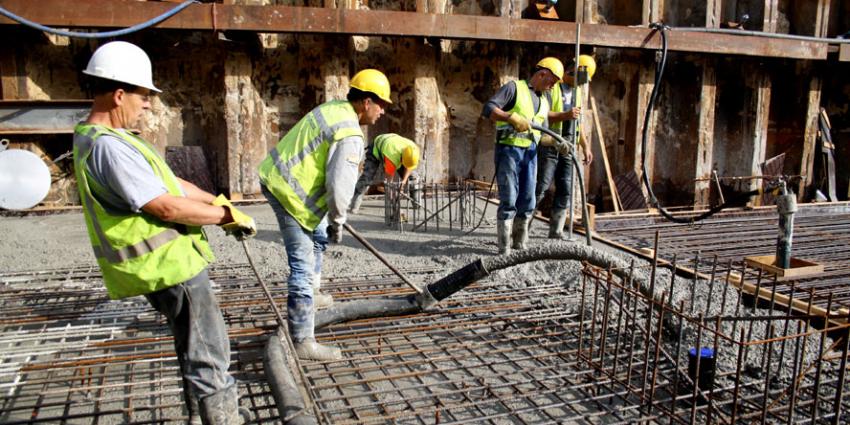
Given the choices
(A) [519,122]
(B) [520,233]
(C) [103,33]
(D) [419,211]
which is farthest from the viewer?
(D) [419,211]

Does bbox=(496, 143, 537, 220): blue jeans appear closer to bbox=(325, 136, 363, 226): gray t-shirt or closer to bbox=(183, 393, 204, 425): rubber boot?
bbox=(325, 136, 363, 226): gray t-shirt

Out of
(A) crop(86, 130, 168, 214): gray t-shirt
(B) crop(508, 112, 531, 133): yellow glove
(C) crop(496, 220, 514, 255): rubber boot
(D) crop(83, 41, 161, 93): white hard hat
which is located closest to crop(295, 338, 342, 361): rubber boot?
(A) crop(86, 130, 168, 214): gray t-shirt

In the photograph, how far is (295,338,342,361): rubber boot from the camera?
3.13 metres

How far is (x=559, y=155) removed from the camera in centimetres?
605

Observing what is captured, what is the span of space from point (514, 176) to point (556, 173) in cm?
106

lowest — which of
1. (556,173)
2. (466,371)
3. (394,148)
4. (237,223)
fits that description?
(466,371)

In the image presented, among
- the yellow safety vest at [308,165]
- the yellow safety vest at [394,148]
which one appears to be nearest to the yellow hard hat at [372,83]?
the yellow safety vest at [308,165]

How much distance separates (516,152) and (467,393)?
109 inches

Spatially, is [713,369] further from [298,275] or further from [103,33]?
[103,33]

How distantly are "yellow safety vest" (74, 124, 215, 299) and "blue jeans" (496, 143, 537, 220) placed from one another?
3.37 m

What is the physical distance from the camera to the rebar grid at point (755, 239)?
4707 mm

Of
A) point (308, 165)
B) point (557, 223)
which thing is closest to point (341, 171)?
point (308, 165)

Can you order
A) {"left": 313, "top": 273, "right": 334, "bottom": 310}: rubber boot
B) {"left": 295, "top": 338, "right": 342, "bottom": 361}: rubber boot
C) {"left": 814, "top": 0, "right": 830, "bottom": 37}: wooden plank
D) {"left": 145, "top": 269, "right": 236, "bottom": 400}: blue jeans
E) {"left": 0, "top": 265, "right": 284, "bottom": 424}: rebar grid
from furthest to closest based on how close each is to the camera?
{"left": 814, "top": 0, "right": 830, "bottom": 37}: wooden plank → {"left": 313, "top": 273, "right": 334, "bottom": 310}: rubber boot → {"left": 295, "top": 338, "right": 342, "bottom": 361}: rubber boot → {"left": 0, "top": 265, "right": 284, "bottom": 424}: rebar grid → {"left": 145, "top": 269, "right": 236, "bottom": 400}: blue jeans

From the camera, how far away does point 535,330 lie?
3725mm
